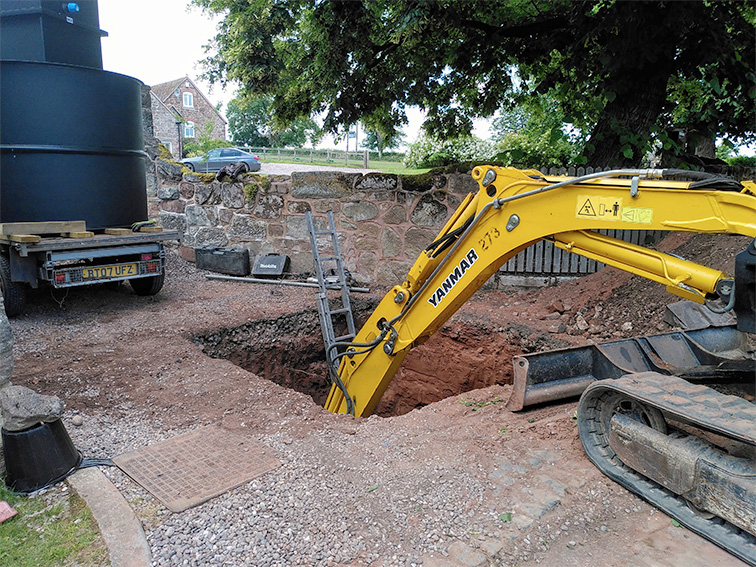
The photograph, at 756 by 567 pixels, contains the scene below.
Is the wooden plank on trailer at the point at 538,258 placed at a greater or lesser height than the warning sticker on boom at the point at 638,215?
lesser

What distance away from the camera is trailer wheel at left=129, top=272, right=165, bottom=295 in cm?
725

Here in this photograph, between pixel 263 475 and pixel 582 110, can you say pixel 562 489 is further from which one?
pixel 582 110

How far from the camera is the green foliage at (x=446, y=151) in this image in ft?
43.6

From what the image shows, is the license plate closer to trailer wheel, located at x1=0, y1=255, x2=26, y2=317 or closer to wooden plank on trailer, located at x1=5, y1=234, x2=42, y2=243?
wooden plank on trailer, located at x1=5, y1=234, x2=42, y2=243

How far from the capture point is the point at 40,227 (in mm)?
6137

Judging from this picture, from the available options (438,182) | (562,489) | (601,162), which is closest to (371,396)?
(562,489)

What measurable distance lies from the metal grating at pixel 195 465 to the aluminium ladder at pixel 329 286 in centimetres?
170

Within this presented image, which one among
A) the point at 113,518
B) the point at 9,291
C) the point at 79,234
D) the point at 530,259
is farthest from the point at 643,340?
the point at 9,291

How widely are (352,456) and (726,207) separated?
94.4 inches

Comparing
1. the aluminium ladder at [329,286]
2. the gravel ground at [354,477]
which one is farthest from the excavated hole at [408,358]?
the gravel ground at [354,477]

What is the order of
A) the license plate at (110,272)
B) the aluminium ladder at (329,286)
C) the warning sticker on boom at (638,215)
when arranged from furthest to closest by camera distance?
the license plate at (110,272) → the aluminium ladder at (329,286) → the warning sticker on boom at (638,215)

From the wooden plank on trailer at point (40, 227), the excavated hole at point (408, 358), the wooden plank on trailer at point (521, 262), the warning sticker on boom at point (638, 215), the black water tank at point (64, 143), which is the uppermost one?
the black water tank at point (64, 143)

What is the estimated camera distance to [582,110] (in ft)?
27.5

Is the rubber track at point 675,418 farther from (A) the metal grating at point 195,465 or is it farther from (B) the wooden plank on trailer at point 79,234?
(B) the wooden plank on trailer at point 79,234
